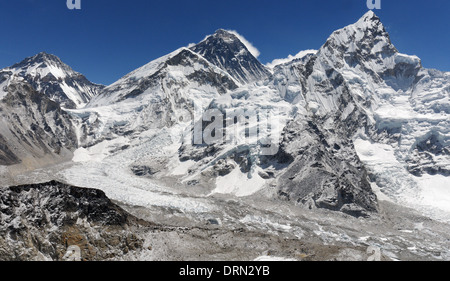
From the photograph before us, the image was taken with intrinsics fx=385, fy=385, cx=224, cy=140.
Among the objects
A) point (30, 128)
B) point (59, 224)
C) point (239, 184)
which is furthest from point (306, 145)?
point (30, 128)

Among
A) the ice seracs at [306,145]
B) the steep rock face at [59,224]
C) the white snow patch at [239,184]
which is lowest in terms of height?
the steep rock face at [59,224]

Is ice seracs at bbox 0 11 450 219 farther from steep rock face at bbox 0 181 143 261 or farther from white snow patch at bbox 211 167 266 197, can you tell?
steep rock face at bbox 0 181 143 261

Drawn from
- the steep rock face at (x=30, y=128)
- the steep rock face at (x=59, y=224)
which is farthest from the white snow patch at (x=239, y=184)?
the steep rock face at (x=30, y=128)

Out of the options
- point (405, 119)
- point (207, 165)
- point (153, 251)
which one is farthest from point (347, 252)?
point (405, 119)

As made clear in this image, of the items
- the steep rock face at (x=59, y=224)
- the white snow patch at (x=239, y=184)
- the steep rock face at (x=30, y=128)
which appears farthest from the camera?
the steep rock face at (x=30, y=128)

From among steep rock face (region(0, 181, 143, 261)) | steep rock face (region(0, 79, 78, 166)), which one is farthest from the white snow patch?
steep rock face (region(0, 79, 78, 166))

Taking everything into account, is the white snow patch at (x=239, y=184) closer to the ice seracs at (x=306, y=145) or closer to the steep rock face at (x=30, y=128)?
the ice seracs at (x=306, y=145)
